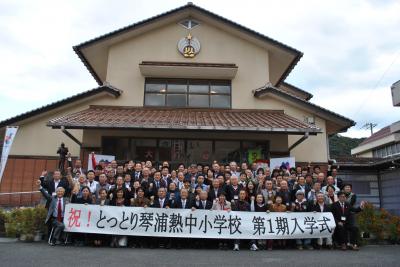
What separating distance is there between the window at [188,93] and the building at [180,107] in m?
0.04

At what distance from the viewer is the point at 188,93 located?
1484cm

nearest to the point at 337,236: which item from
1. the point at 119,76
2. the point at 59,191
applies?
the point at 59,191

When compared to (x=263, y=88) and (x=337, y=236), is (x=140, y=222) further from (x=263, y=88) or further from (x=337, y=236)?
(x=263, y=88)

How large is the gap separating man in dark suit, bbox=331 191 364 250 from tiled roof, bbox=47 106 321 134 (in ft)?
11.4

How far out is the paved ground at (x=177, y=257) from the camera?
6184mm

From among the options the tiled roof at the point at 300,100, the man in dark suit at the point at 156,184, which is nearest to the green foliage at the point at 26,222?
the man in dark suit at the point at 156,184

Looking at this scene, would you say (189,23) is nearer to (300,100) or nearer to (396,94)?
(300,100)

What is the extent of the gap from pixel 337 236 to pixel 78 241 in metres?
6.51

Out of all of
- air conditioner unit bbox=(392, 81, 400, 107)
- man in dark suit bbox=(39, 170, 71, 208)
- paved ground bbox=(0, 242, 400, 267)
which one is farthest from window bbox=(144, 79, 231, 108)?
air conditioner unit bbox=(392, 81, 400, 107)

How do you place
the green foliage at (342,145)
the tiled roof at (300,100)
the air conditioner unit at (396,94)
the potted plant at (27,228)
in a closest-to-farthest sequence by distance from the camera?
the air conditioner unit at (396,94) < the potted plant at (27,228) < the tiled roof at (300,100) < the green foliage at (342,145)

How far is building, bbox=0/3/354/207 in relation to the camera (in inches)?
505

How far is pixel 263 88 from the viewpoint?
46.5 ft

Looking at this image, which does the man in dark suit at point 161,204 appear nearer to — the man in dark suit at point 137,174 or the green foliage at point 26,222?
the man in dark suit at point 137,174

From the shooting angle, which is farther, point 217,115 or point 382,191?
point 382,191
